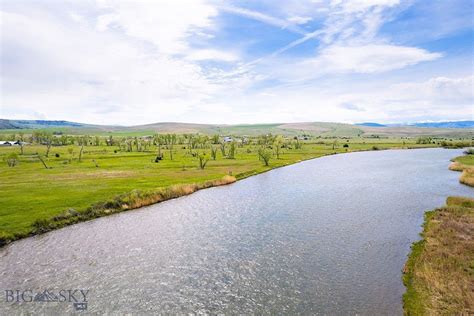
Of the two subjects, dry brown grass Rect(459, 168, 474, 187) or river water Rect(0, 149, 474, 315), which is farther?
dry brown grass Rect(459, 168, 474, 187)

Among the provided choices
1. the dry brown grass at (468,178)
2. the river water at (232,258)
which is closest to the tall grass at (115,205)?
the river water at (232,258)

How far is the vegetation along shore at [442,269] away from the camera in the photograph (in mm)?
23906

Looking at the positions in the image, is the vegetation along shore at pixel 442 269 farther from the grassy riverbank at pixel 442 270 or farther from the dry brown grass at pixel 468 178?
the dry brown grass at pixel 468 178

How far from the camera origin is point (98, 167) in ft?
330

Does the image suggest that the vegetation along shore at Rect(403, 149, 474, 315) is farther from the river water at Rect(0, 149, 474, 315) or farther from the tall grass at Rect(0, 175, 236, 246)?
the tall grass at Rect(0, 175, 236, 246)

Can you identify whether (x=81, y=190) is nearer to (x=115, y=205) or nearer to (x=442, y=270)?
(x=115, y=205)

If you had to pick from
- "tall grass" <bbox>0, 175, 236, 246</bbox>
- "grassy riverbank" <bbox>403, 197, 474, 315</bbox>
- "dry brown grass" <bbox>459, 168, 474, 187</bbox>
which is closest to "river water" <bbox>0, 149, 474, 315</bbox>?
"grassy riverbank" <bbox>403, 197, 474, 315</bbox>

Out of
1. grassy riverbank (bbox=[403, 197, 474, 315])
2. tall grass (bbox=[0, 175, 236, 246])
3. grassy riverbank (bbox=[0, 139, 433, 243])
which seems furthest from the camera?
grassy riverbank (bbox=[0, 139, 433, 243])

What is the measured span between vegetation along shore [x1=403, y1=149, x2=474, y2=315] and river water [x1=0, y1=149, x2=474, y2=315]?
4.18ft

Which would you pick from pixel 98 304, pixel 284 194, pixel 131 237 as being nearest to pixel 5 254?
pixel 131 237

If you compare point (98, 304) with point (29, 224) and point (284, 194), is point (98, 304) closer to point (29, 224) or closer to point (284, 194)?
point (29, 224)

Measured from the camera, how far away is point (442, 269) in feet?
95.5

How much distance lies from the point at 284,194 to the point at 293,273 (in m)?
34.7

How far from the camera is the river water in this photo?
84.3 ft
